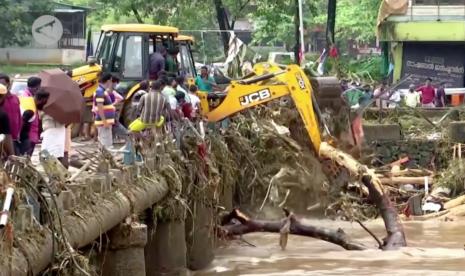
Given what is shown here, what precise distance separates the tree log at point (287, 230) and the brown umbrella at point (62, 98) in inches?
190

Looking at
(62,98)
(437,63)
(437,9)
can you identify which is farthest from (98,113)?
(437,9)

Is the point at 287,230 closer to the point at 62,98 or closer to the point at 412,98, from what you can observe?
the point at 62,98

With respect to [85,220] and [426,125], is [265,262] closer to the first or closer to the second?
[85,220]

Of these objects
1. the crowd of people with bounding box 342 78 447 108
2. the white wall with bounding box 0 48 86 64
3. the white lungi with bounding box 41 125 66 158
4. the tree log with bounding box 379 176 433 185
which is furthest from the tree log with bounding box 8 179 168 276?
the white wall with bounding box 0 48 86 64

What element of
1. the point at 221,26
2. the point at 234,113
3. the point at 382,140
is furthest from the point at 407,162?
the point at 221,26

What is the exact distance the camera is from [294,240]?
19312mm

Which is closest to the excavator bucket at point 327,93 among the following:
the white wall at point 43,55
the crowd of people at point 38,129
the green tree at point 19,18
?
the crowd of people at point 38,129

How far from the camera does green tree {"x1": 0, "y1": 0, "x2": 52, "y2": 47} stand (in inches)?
1952

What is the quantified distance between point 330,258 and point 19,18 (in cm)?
3563

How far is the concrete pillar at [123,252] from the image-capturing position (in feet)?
37.0

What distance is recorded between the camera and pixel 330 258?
17.3 meters

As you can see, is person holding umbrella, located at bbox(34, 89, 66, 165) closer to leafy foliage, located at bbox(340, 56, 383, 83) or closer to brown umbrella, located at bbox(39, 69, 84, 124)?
brown umbrella, located at bbox(39, 69, 84, 124)

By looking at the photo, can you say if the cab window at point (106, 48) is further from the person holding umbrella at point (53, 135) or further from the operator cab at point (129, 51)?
the person holding umbrella at point (53, 135)

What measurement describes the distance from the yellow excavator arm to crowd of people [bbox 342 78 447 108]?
6684 mm
